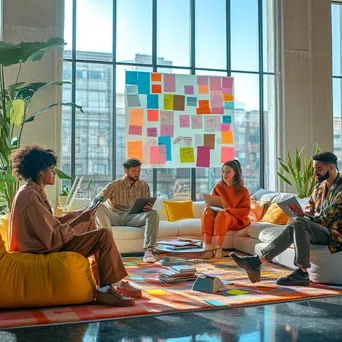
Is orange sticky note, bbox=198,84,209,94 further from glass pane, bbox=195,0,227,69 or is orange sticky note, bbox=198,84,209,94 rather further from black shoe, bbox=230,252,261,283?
black shoe, bbox=230,252,261,283

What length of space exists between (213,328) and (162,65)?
529cm

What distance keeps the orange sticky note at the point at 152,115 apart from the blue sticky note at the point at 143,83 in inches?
11.4

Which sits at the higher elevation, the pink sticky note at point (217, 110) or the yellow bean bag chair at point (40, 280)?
the pink sticky note at point (217, 110)

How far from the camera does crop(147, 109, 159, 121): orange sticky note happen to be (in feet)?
24.1

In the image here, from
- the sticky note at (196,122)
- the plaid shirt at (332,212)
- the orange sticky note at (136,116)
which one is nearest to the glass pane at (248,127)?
the sticky note at (196,122)

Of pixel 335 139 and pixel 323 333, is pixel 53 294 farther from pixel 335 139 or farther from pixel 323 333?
pixel 335 139

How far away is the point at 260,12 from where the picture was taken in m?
8.13

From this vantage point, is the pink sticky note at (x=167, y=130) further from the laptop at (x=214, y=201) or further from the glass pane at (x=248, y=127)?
the laptop at (x=214, y=201)

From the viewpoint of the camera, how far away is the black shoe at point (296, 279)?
161 inches

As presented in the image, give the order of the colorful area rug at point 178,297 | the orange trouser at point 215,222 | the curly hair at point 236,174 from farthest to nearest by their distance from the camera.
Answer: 1. the curly hair at point 236,174
2. the orange trouser at point 215,222
3. the colorful area rug at point 178,297

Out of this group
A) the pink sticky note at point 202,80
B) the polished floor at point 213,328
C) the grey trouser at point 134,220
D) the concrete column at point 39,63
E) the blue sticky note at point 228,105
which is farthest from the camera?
the blue sticky note at point 228,105

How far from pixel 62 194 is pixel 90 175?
2.35 feet

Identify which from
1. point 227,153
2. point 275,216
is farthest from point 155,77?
point 275,216

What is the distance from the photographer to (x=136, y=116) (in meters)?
7.29
